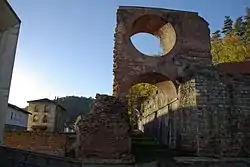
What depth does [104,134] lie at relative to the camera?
36.2ft

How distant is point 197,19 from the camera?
16.2 m

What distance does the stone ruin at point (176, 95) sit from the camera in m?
11.1

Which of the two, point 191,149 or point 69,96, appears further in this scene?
point 69,96

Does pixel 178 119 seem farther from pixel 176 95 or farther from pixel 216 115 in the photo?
pixel 216 115

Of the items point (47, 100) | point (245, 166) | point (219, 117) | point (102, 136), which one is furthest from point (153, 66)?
point (47, 100)

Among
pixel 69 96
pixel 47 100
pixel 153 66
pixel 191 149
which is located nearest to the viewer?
pixel 191 149

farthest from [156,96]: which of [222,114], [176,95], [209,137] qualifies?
[209,137]

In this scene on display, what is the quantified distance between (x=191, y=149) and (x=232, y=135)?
197 centimetres

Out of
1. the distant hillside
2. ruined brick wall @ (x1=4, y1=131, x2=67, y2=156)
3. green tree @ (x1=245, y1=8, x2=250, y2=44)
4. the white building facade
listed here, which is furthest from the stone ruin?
the distant hillside

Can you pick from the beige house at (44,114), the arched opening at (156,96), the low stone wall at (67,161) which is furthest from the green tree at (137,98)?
the beige house at (44,114)

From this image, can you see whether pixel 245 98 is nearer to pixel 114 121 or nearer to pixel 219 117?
pixel 219 117

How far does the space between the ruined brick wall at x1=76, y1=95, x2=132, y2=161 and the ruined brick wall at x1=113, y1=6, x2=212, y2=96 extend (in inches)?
111

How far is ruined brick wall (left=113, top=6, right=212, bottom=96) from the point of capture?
14656 millimetres

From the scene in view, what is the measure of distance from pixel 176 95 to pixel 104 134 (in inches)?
217
